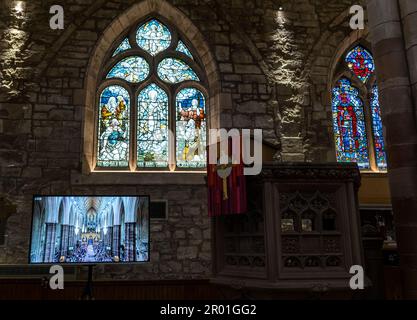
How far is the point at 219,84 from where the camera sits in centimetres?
628

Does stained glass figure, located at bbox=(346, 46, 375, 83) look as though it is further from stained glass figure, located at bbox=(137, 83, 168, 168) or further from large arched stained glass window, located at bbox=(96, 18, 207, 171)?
stained glass figure, located at bbox=(137, 83, 168, 168)

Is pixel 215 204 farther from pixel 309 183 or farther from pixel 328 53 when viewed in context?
pixel 328 53

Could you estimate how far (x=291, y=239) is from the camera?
2.73 meters

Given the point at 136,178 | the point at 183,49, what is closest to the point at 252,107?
the point at 183,49

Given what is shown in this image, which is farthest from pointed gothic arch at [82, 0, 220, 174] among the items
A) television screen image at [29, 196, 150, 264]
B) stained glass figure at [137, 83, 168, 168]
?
television screen image at [29, 196, 150, 264]

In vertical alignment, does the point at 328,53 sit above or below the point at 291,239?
above

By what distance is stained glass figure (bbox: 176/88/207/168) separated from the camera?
625 centimetres

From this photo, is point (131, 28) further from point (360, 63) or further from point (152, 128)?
point (360, 63)

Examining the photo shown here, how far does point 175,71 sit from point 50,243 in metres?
3.41

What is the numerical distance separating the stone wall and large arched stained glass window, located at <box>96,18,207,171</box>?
0.41 meters

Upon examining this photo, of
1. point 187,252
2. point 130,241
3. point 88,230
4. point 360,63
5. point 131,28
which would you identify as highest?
point 131,28
